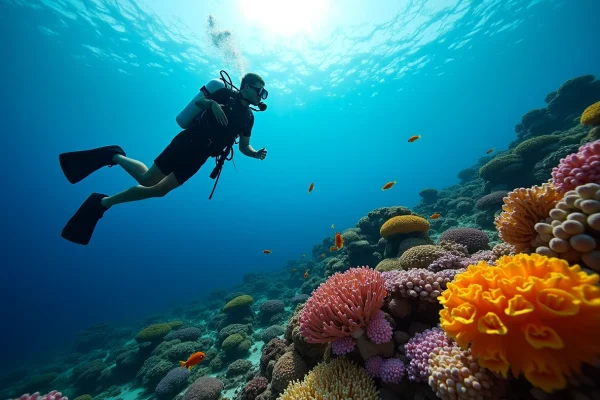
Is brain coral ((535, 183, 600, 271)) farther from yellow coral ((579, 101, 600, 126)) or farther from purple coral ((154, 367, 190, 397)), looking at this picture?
purple coral ((154, 367, 190, 397))

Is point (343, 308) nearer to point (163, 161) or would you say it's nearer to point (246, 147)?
point (163, 161)

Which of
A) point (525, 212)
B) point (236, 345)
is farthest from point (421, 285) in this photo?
point (236, 345)

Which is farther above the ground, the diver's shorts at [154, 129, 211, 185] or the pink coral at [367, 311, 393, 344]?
the diver's shorts at [154, 129, 211, 185]

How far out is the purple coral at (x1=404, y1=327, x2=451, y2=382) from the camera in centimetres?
198

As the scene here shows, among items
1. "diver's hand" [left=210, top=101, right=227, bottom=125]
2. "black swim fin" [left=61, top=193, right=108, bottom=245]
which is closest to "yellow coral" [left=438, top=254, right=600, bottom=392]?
"diver's hand" [left=210, top=101, right=227, bottom=125]

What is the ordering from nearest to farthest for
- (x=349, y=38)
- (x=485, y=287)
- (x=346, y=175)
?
(x=485, y=287), (x=349, y=38), (x=346, y=175)

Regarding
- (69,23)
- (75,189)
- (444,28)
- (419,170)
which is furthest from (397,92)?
(419,170)

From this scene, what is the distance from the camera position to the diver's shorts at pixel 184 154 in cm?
460

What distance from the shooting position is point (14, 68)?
29000 mm

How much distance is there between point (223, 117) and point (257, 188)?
124 metres

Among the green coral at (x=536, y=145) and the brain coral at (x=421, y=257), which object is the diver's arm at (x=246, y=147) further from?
the green coral at (x=536, y=145)

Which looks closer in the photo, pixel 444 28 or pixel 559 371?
pixel 559 371

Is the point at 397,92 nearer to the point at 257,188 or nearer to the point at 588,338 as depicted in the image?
the point at 588,338

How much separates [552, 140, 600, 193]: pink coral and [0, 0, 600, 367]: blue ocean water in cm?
2104
